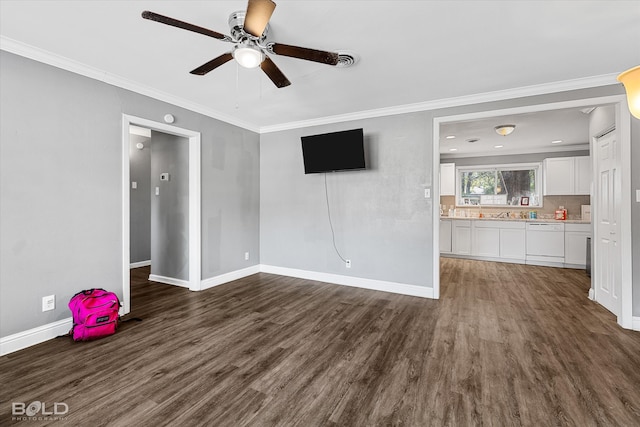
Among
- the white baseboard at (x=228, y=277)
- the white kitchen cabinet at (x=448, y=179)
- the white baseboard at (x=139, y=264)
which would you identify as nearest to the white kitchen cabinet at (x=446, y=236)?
the white kitchen cabinet at (x=448, y=179)

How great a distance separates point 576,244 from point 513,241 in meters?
1.00

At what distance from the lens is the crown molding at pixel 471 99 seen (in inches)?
119

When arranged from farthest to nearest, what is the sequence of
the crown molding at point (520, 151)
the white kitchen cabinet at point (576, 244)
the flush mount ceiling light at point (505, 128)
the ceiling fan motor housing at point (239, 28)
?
the crown molding at point (520, 151) → the white kitchen cabinet at point (576, 244) → the flush mount ceiling light at point (505, 128) → the ceiling fan motor housing at point (239, 28)

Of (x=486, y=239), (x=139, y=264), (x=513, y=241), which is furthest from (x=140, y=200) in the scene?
(x=513, y=241)

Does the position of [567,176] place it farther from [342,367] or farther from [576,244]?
[342,367]

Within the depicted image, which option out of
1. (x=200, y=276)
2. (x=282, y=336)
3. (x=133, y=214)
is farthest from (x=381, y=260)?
(x=133, y=214)

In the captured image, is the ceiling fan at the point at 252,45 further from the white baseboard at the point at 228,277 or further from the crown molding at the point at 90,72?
the white baseboard at the point at 228,277

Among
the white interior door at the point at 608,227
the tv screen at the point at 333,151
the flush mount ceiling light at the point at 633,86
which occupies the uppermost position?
the tv screen at the point at 333,151

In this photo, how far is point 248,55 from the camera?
1994mm

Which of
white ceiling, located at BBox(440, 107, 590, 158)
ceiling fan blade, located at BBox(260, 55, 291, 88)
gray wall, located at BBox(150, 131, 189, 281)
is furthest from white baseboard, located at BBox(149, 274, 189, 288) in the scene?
white ceiling, located at BBox(440, 107, 590, 158)

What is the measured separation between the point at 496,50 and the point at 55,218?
166 inches

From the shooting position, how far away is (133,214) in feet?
18.5

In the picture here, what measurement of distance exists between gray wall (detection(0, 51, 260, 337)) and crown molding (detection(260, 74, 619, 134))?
86.4 inches

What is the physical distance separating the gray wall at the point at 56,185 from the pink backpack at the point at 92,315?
0.23m
